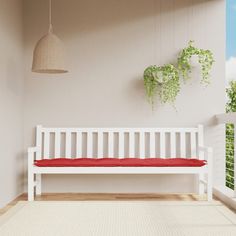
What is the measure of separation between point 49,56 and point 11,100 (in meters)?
0.74

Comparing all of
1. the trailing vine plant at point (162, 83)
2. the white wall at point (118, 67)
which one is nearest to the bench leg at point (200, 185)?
the white wall at point (118, 67)

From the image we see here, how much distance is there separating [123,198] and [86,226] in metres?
1.41

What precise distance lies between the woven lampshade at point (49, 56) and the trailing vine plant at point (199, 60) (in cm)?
145

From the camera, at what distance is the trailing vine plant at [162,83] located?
5207mm

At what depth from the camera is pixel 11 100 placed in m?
4.93

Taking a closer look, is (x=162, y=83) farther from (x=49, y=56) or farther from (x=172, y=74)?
(x=49, y=56)

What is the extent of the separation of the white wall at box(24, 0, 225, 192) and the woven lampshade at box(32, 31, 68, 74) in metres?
0.90

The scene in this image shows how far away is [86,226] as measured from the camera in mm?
3662

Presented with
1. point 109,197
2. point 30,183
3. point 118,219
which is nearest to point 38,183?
point 30,183

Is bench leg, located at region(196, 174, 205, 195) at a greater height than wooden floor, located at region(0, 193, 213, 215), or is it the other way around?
bench leg, located at region(196, 174, 205, 195)

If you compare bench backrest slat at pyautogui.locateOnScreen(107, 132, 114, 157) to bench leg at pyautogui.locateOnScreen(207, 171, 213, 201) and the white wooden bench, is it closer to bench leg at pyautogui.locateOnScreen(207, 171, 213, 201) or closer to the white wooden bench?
the white wooden bench

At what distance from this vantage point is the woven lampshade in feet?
14.8

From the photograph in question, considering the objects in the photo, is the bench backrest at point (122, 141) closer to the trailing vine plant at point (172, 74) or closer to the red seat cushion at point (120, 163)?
the trailing vine plant at point (172, 74)

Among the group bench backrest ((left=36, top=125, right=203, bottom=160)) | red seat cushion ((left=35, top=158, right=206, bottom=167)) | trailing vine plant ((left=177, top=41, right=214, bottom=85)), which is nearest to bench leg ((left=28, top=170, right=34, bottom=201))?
red seat cushion ((left=35, top=158, right=206, bottom=167))
